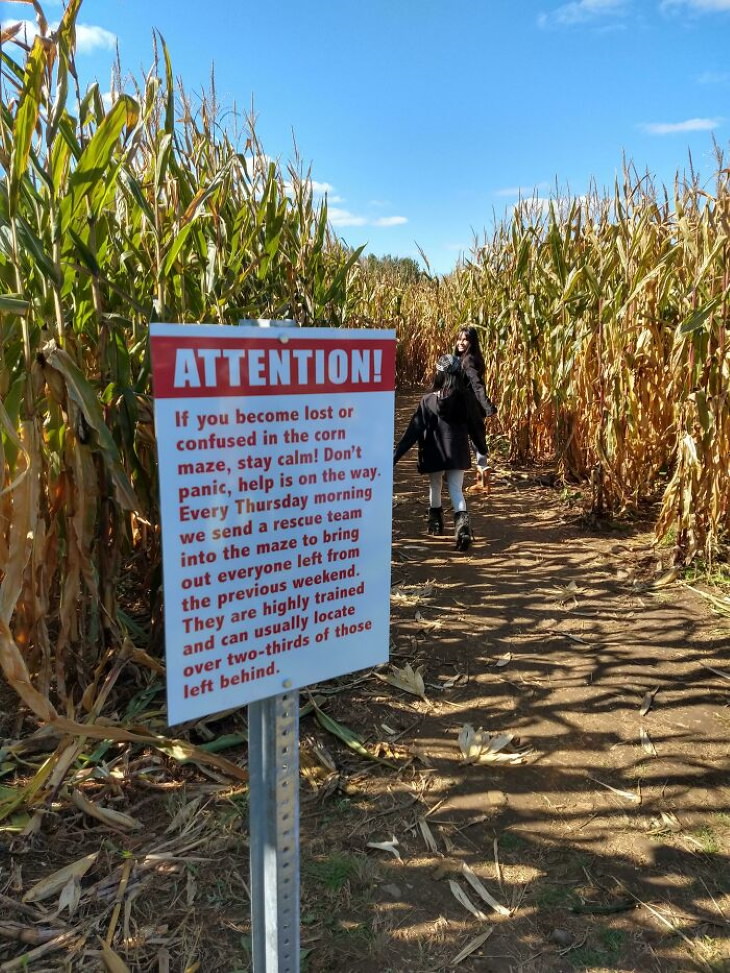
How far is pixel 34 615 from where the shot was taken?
84.7 inches

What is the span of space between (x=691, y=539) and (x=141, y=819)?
3.37m

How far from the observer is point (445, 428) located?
4.81 meters

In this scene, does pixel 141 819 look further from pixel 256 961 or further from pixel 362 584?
pixel 362 584

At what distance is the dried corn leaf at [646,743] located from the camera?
8.21 ft

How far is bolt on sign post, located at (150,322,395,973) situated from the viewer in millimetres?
1072

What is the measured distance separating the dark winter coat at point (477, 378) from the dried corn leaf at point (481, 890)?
3.81 m

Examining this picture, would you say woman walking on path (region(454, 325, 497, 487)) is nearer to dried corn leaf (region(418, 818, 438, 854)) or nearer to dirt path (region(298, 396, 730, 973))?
dirt path (region(298, 396, 730, 973))

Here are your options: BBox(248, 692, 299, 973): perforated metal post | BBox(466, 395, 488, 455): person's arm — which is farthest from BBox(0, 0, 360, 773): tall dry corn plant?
BBox(466, 395, 488, 455): person's arm

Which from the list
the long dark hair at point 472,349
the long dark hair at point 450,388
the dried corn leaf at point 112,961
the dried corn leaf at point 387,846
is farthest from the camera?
the long dark hair at point 472,349

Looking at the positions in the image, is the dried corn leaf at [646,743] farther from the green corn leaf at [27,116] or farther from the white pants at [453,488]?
the green corn leaf at [27,116]

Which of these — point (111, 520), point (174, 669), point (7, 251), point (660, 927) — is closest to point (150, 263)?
point (7, 251)

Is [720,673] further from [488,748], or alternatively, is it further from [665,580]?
[488,748]

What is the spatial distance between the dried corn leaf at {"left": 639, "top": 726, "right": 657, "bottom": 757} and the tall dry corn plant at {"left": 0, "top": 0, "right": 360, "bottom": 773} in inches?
72.1

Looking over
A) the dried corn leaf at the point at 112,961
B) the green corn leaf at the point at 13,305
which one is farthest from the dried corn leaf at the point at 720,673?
the green corn leaf at the point at 13,305
